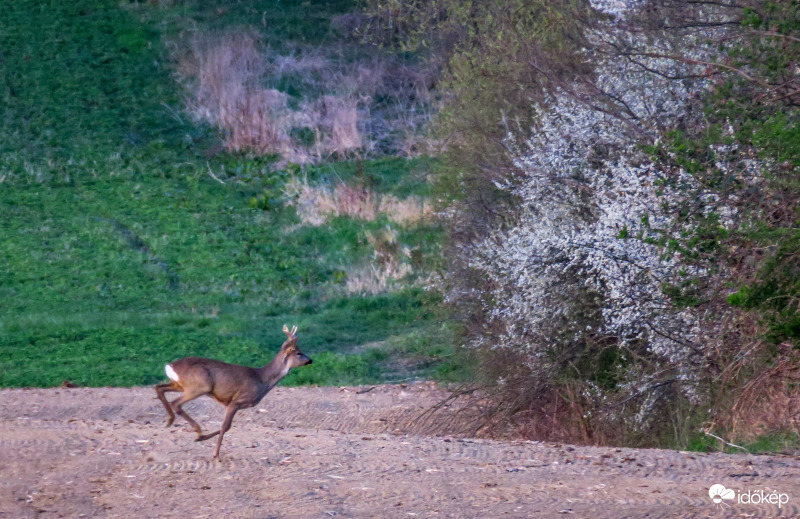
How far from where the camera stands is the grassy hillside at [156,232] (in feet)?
51.5

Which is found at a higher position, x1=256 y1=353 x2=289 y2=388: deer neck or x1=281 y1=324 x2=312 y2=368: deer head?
x1=281 y1=324 x2=312 y2=368: deer head

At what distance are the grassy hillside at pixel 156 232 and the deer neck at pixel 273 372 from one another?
5.76 metres

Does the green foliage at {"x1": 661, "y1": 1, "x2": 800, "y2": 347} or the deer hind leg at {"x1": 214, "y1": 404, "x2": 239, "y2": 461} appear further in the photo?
the deer hind leg at {"x1": 214, "y1": 404, "x2": 239, "y2": 461}

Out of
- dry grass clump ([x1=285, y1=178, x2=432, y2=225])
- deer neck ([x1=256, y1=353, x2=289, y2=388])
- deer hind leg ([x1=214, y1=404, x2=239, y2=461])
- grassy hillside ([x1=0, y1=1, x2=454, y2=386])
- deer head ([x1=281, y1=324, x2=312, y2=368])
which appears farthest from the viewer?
dry grass clump ([x1=285, y1=178, x2=432, y2=225])

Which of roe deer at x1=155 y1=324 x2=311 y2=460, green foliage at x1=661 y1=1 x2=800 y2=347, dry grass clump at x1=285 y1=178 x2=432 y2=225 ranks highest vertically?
green foliage at x1=661 y1=1 x2=800 y2=347

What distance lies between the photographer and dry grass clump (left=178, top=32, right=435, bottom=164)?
27891 millimetres

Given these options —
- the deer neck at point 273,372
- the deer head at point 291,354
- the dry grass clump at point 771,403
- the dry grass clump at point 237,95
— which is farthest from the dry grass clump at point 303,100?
the deer neck at point 273,372

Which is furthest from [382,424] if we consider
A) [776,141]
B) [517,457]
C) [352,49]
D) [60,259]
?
[352,49]

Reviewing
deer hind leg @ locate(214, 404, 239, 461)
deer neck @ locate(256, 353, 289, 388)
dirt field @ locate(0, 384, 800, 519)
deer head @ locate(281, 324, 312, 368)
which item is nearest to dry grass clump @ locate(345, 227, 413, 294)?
dirt field @ locate(0, 384, 800, 519)

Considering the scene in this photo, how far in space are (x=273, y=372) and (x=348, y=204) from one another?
50.7 ft

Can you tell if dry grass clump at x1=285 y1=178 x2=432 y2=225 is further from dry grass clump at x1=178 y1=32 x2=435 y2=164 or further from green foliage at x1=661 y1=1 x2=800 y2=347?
green foliage at x1=661 y1=1 x2=800 y2=347

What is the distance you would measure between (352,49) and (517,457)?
1075 inches

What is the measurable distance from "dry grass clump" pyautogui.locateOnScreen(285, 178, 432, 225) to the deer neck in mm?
13931

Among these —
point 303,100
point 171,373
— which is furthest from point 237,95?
point 171,373
